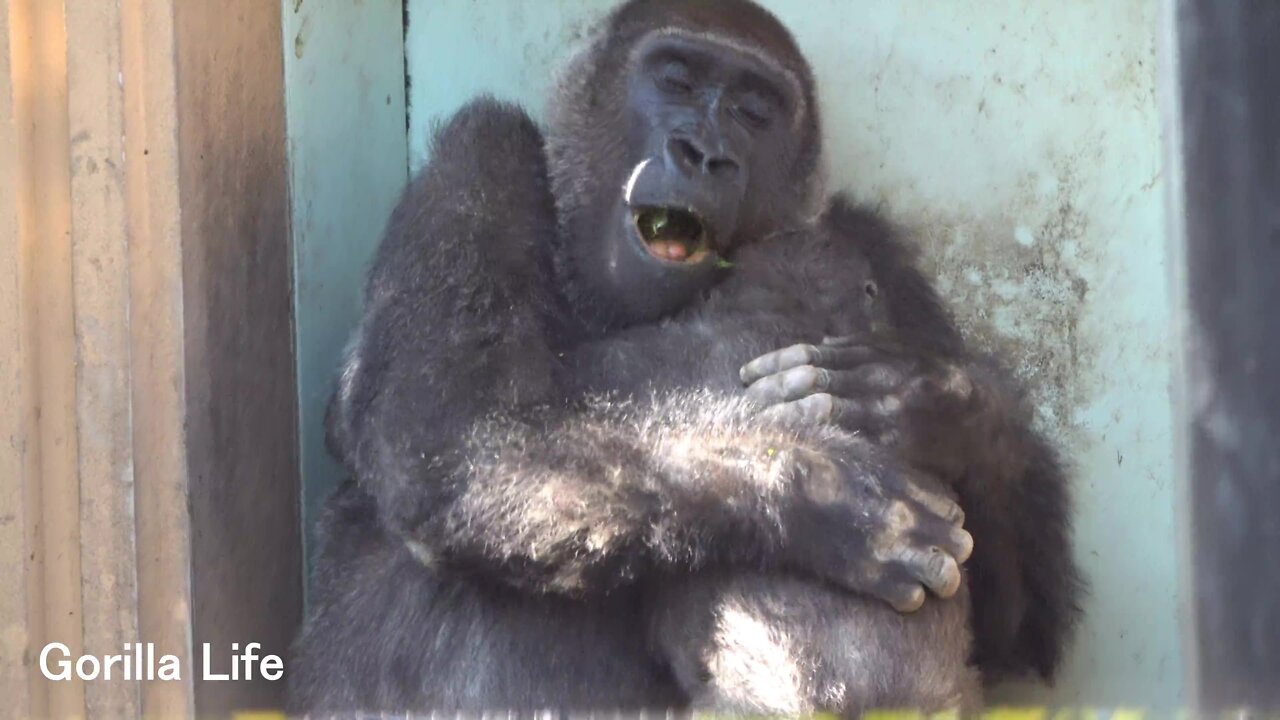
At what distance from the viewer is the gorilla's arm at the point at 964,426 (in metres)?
3.12

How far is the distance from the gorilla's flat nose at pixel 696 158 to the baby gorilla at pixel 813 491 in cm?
21

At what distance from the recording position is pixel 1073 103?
14.1ft

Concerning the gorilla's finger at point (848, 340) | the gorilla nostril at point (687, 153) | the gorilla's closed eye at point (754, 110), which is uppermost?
the gorilla's closed eye at point (754, 110)

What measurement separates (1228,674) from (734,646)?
4.68 feet

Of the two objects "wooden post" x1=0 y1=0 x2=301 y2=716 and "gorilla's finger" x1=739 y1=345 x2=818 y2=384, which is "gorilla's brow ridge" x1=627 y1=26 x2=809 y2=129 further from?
"wooden post" x1=0 y1=0 x2=301 y2=716

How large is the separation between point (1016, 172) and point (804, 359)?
4.82ft

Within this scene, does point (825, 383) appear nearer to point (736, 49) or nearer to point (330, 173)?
point (736, 49)

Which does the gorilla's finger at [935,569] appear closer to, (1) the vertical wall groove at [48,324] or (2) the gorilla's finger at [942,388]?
(2) the gorilla's finger at [942,388]

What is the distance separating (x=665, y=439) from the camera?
3059 mm

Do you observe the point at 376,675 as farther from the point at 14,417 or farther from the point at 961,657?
the point at 961,657

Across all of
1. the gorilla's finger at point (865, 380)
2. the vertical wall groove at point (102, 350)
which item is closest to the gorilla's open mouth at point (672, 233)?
Answer: the gorilla's finger at point (865, 380)

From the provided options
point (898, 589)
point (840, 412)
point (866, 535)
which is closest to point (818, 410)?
point (840, 412)

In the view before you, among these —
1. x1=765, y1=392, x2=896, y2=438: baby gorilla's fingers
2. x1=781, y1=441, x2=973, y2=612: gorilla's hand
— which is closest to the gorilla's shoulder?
x1=765, y1=392, x2=896, y2=438: baby gorilla's fingers

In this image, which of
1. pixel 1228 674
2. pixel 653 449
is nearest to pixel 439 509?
pixel 653 449
